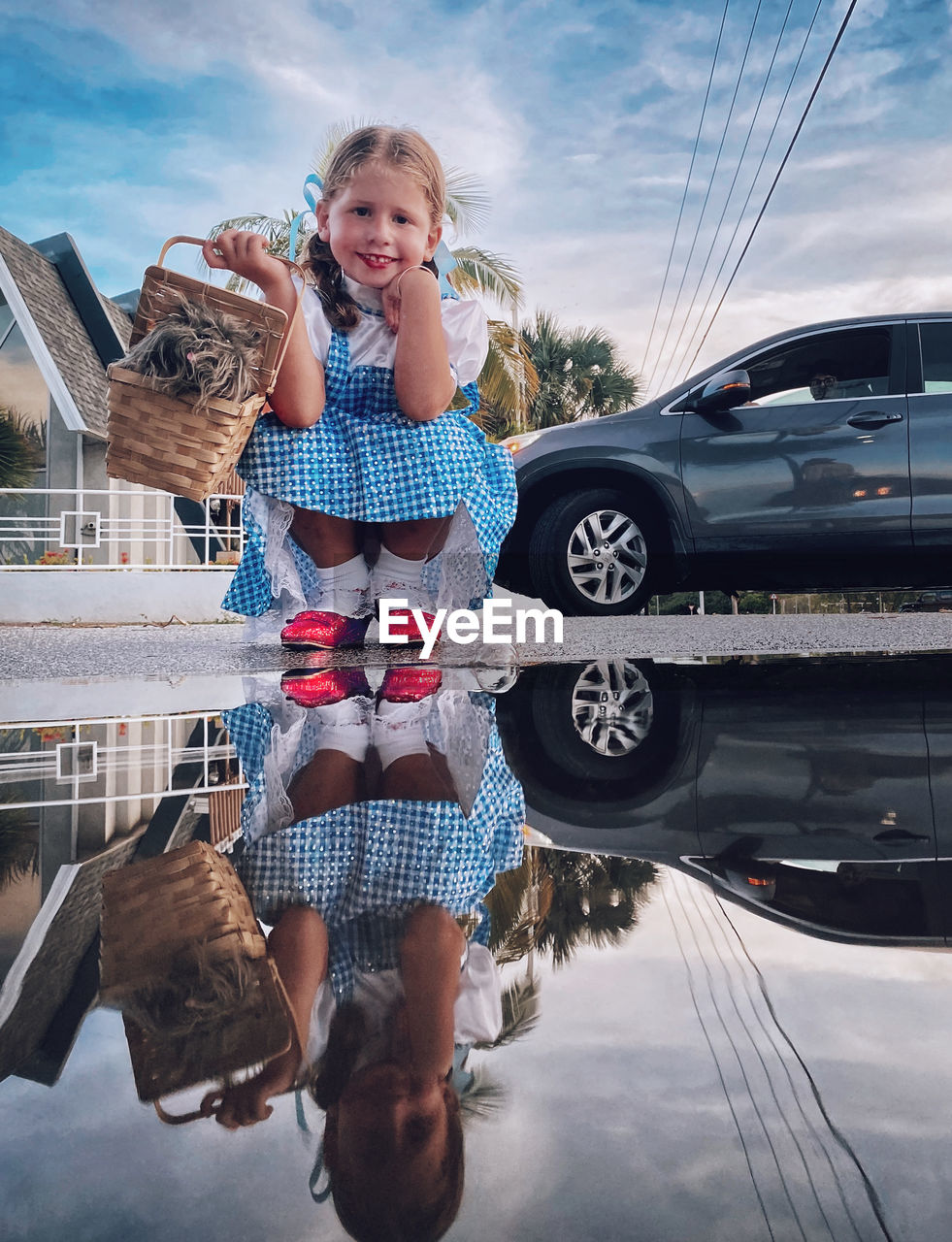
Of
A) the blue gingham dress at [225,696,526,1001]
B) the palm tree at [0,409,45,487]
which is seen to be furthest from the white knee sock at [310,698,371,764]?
the palm tree at [0,409,45,487]

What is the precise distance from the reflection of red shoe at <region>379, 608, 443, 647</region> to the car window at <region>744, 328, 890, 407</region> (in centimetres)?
257

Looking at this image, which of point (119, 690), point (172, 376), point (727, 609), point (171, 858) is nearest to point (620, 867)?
point (171, 858)

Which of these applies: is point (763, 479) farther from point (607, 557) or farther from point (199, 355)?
point (199, 355)

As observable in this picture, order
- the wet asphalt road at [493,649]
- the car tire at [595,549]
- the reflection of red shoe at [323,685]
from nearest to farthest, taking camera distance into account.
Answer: the reflection of red shoe at [323,685]
the wet asphalt road at [493,649]
the car tire at [595,549]

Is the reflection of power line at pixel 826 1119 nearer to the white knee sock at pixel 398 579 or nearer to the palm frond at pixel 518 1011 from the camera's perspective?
the palm frond at pixel 518 1011

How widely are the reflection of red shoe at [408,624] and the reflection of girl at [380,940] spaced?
1646mm

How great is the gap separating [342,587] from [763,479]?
2.64 m

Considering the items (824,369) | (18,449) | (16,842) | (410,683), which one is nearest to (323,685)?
(410,683)

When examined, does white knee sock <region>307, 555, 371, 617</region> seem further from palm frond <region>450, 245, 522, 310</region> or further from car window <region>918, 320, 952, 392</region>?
palm frond <region>450, 245, 522, 310</region>

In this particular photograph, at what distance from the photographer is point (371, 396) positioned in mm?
2879

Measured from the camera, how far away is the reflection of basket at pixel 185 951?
0.51 meters

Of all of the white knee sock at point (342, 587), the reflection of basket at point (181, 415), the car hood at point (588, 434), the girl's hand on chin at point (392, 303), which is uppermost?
the car hood at point (588, 434)

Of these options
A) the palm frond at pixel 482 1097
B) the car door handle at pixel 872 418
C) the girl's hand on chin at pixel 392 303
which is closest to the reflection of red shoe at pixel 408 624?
the girl's hand on chin at pixel 392 303

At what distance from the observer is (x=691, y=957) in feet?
2.28
